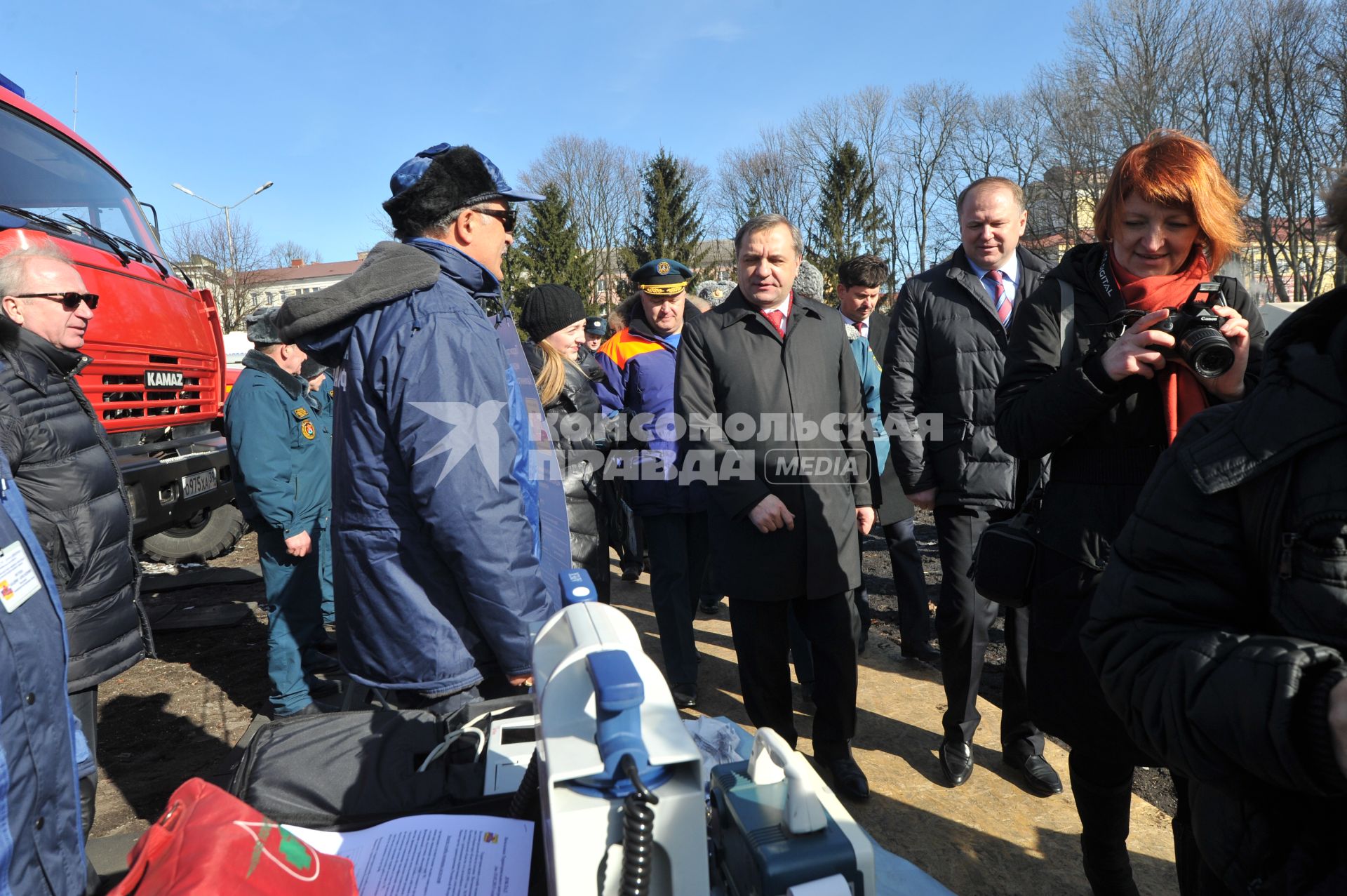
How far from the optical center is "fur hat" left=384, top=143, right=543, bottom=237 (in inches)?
77.2

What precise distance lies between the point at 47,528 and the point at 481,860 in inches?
89.8

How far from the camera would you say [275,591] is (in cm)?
379

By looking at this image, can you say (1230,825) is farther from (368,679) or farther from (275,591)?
(275,591)

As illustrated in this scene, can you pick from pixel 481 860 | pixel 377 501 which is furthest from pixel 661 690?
pixel 377 501

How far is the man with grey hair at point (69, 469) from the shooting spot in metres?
2.41

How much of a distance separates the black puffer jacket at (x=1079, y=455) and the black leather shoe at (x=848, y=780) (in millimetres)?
971

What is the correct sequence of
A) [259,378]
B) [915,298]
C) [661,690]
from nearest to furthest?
1. [661,690]
2. [915,298]
3. [259,378]

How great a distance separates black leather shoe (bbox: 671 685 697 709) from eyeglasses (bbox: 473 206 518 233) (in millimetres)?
2321

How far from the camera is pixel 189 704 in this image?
13.2 feet

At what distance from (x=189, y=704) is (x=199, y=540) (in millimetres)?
3279

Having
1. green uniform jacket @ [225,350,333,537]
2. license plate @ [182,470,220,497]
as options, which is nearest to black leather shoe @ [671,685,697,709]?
green uniform jacket @ [225,350,333,537]

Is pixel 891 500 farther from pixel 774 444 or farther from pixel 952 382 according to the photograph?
pixel 774 444

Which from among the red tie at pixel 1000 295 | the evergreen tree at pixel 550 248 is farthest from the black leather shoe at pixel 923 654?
the evergreen tree at pixel 550 248

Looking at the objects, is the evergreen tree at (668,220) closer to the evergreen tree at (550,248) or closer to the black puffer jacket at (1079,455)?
the evergreen tree at (550,248)
